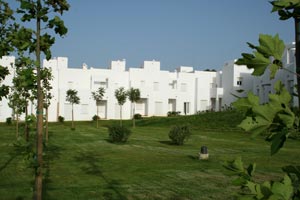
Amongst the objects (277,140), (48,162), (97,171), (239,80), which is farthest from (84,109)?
(277,140)

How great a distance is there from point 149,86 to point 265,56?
46447 millimetres

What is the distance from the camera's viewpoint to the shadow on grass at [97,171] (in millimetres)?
7238

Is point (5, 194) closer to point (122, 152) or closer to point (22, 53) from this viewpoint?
point (22, 53)

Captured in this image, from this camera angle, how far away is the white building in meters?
42.7

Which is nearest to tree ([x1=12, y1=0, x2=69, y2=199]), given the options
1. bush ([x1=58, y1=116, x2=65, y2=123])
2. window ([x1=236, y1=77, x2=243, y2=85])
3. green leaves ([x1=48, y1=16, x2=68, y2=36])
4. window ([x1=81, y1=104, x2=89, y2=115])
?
green leaves ([x1=48, y1=16, x2=68, y2=36])

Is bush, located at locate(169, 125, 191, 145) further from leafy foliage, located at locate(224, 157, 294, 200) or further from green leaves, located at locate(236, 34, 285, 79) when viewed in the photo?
green leaves, located at locate(236, 34, 285, 79)

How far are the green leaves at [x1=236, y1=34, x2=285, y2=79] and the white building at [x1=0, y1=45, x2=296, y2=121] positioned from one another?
39.3m

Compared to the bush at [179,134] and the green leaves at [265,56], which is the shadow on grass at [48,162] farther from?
the bush at [179,134]

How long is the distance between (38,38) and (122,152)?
10.6 metres

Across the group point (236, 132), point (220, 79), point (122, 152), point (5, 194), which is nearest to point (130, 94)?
point (236, 132)

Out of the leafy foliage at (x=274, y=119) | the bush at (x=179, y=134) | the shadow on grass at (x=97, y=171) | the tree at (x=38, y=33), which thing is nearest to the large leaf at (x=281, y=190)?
the leafy foliage at (x=274, y=119)

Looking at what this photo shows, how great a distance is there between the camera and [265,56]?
1.18 meters

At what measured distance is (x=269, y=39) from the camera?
1143 mm

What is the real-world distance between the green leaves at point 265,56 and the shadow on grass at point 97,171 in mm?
6226
